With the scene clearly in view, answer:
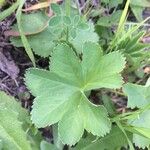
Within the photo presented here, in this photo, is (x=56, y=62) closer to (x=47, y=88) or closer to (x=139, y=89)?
(x=47, y=88)

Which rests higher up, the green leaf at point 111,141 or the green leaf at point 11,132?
the green leaf at point 11,132

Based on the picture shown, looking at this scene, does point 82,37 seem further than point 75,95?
Yes

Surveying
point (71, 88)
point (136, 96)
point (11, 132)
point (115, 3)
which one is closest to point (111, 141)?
point (136, 96)

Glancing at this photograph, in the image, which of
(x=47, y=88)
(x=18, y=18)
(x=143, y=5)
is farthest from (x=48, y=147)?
(x=143, y=5)

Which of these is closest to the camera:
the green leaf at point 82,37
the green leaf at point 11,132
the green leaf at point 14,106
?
the green leaf at point 11,132

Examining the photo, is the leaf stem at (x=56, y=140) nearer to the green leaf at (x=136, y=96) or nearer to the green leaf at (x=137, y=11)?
the green leaf at (x=136, y=96)

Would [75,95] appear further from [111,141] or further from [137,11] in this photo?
[137,11]

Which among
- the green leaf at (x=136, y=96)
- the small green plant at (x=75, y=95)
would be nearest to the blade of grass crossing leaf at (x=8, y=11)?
the small green plant at (x=75, y=95)

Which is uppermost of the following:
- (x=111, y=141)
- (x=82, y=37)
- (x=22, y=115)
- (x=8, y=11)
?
(x=8, y=11)
